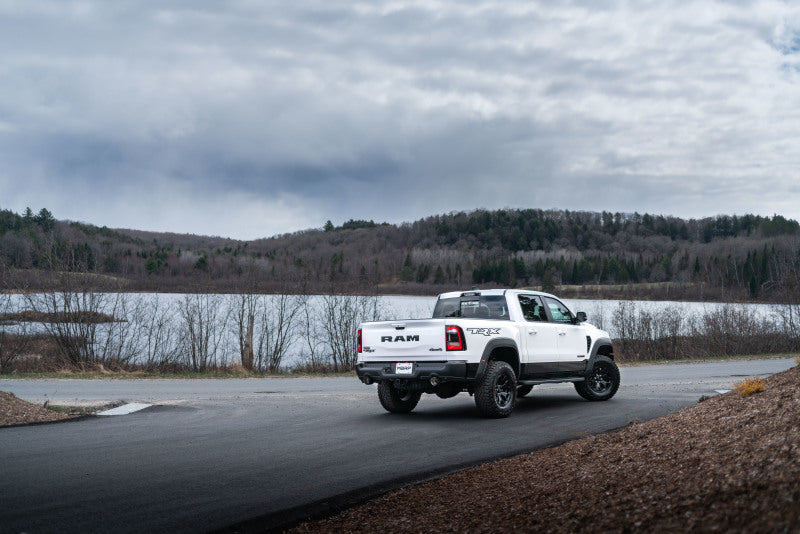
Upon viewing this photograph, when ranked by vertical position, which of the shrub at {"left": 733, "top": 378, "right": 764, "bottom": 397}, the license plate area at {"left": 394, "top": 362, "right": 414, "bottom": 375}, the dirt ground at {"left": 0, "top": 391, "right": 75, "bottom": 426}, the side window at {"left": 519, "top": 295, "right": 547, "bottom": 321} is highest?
the side window at {"left": 519, "top": 295, "right": 547, "bottom": 321}

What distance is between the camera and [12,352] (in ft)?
88.3

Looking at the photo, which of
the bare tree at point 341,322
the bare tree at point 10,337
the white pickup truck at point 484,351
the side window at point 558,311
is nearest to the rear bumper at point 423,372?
the white pickup truck at point 484,351

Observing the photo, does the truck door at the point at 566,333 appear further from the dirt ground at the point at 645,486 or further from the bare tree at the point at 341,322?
the bare tree at the point at 341,322

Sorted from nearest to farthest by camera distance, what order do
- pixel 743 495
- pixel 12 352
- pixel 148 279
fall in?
pixel 743 495
pixel 12 352
pixel 148 279

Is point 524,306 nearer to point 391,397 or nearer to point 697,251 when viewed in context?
point 391,397

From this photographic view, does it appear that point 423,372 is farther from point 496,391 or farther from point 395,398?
point 395,398

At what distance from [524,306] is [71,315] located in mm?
23474

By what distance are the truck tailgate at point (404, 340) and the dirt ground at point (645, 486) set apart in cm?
329

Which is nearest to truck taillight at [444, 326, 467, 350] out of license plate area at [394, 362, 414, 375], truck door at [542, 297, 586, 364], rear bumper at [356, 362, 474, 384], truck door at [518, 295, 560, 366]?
rear bumper at [356, 362, 474, 384]

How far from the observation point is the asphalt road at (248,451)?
5980mm

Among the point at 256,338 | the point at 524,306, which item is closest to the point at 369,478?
the point at 524,306

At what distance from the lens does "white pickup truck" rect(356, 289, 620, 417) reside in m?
11.0

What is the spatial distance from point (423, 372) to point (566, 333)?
358cm

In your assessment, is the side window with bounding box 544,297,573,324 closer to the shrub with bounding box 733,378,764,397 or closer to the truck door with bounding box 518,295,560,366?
the truck door with bounding box 518,295,560,366
